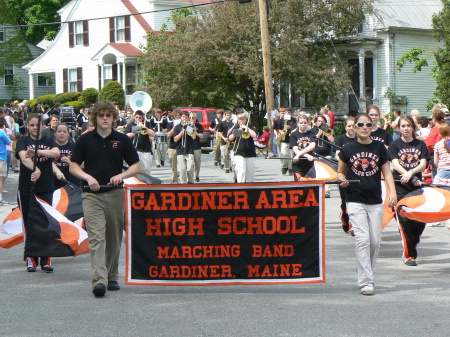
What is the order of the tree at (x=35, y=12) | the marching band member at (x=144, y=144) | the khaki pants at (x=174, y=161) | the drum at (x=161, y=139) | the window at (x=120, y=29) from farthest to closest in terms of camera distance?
the tree at (x=35, y=12) < the window at (x=120, y=29) < the drum at (x=161, y=139) < the khaki pants at (x=174, y=161) < the marching band member at (x=144, y=144)

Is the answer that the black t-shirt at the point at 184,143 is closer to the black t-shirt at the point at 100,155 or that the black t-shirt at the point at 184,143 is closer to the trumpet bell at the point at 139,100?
the black t-shirt at the point at 100,155

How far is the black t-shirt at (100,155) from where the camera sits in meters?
8.72

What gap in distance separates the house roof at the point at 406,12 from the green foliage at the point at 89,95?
1971 cm

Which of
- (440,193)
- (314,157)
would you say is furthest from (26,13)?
(440,193)

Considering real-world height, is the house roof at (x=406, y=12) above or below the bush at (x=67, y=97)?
above

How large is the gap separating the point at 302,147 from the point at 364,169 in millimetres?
6559

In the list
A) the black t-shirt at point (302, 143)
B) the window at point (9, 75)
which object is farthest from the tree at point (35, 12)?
the black t-shirt at point (302, 143)

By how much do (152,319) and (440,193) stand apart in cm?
451

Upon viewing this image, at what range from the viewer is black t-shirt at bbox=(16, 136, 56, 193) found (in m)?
10.3

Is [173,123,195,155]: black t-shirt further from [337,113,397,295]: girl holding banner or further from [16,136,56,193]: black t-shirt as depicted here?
[337,113,397,295]: girl holding banner

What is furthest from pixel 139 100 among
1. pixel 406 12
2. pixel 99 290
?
pixel 99 290

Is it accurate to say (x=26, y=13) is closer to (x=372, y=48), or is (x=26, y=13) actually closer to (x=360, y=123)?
(x=372, y=48)

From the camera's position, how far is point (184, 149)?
2056 centimetres

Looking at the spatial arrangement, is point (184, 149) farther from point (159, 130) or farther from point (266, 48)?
point (266, 48)
